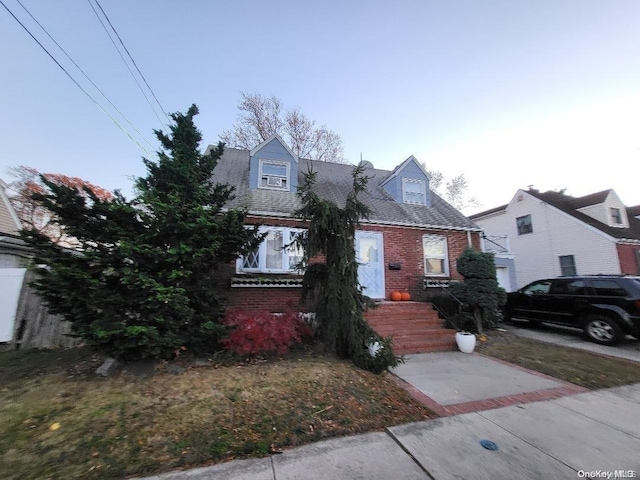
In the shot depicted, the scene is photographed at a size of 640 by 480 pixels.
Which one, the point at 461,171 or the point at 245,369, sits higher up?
the point at 461,171

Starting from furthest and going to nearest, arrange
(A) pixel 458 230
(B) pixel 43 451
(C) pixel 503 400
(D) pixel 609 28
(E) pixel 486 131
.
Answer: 1. (A) pixel 458 230
2. (E) pixel 486 131
3. (D) pixel 609 28
4. (C) pixel 503 400
5. (B) pixel 43 451

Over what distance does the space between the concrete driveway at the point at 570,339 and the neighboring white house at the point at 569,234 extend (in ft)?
18.7

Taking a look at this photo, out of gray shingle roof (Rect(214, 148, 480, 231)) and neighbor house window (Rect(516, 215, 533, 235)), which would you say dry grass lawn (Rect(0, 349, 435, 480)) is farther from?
neighbor house window (Rect(516, 215, 533, 235))

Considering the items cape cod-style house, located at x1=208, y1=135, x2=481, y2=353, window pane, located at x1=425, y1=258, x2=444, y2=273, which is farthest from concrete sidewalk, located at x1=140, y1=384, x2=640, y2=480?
window pane, located at x1=425, y1=258, x2=444, y2=273

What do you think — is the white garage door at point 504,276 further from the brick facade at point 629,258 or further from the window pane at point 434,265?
the window pane at point 434,265

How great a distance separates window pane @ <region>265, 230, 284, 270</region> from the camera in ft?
28.1

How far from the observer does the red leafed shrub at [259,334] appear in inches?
193

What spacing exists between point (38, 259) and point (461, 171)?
91.2 feet

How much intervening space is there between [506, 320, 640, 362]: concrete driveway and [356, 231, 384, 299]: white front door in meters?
4.76

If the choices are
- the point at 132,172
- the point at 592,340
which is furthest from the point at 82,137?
the point at 592,340

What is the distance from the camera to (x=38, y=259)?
418 cm

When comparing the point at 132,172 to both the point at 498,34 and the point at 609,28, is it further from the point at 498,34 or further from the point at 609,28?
the point at 609,28

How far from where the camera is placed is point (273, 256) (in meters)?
8.64

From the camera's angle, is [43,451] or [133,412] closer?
[43,451]
